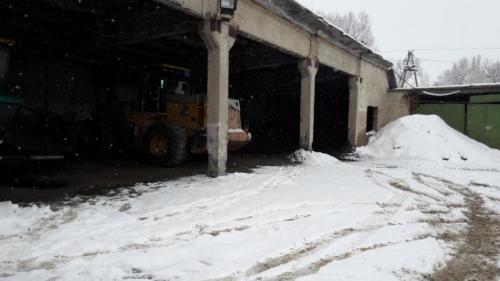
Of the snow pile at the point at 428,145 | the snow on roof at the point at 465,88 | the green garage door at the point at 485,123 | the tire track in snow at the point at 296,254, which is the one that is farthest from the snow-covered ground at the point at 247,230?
the snow on roof at the point at 465,88

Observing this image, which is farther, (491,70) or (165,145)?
(491,70)

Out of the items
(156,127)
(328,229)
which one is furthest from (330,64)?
(328,229)

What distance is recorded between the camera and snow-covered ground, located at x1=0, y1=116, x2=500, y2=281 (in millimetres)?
3963

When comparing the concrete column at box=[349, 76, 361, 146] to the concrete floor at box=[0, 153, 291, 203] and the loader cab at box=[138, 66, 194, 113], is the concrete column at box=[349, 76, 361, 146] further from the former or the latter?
the loader cab at box=[138, 66, 194, 113]

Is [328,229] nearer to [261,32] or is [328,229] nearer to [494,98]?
[261,32]

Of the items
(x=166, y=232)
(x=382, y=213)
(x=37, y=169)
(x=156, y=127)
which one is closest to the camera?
(x=166, y=232)

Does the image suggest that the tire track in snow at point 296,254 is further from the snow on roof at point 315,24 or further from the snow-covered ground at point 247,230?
the snow on roof at point 315,24

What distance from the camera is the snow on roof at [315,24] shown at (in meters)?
11.4

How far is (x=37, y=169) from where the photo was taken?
1046 cm

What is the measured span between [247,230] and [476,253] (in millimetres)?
2706

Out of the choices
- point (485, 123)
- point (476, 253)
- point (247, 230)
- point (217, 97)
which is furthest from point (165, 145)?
point (485, 123)

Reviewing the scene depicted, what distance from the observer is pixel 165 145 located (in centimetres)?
1190

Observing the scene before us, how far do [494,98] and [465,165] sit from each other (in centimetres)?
534

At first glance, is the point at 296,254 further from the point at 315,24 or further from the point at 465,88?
the point at 465,88
